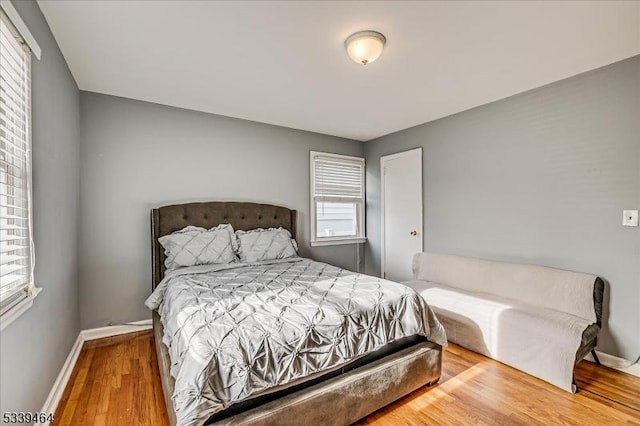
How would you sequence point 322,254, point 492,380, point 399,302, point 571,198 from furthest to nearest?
point 322,254 < point 571,198 < point 492,380 < point 399,302

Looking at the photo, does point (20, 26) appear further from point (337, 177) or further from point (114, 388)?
point (337, 177)

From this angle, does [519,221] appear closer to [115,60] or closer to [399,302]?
[399,302]

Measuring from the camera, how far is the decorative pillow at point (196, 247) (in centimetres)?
282

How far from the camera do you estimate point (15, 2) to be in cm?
137

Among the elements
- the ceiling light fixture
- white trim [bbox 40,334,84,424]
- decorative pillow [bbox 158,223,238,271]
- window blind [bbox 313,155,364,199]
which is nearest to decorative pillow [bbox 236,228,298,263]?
decorative pillow [bbox 158,223,238,271]

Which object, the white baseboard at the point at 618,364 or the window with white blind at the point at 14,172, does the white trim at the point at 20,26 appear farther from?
the white baseboard at the point at 618,364

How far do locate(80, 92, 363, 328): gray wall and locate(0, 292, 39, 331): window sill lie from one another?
4.92ft

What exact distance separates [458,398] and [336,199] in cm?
291

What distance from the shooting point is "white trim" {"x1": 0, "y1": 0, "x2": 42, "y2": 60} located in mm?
1252

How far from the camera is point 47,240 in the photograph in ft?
5.99

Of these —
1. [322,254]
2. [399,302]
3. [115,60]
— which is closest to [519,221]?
[399,302]

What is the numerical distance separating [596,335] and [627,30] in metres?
2.14

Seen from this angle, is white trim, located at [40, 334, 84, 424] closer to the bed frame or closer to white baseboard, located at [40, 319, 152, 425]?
white baseboard, located at [40, 319, 152, 425]

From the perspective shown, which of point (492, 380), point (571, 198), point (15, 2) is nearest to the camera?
point (15, 2)
